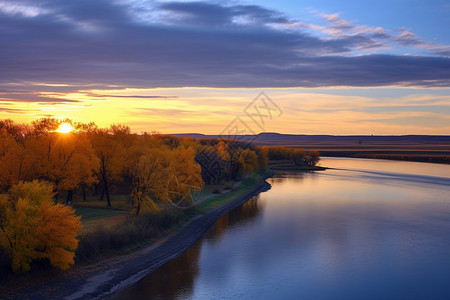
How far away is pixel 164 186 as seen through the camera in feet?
137

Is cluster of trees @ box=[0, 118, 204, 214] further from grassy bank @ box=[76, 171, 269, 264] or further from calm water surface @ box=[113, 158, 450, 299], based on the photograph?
calm water surface @ box=[113, 158, 450, 299]

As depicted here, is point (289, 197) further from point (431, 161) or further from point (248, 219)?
point (431, 161)

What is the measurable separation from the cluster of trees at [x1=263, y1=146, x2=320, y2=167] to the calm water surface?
75151 mm

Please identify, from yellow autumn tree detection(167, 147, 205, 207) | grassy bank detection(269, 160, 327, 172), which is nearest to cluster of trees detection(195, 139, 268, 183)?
yellow autumn tree detection(167, 147, 205, 207)

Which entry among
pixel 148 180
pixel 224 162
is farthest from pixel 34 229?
pixel 224 162

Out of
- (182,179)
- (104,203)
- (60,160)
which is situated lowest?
(104,203)

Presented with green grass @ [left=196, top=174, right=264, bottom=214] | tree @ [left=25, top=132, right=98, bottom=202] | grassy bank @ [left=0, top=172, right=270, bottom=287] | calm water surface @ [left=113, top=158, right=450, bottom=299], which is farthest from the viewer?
green grass @ [left=196, top=174, right=264, bottom=214]

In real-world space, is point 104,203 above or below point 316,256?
above

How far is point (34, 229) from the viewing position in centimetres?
2358

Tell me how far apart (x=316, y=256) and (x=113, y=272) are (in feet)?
48.9

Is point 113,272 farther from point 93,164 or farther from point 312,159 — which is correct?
point 312,159

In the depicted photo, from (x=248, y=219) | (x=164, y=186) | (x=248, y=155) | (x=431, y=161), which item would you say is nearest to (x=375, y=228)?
(x=248, y=219)

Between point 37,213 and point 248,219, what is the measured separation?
26.5 metres

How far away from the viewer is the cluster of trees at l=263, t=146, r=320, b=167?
13050 cm
